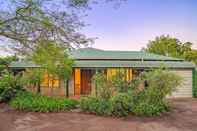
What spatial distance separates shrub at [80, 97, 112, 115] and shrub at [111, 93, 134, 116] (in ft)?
0.86

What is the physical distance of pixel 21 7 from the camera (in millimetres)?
11383

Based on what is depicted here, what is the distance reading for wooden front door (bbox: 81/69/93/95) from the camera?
22609mm

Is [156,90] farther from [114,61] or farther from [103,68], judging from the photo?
[114,61]

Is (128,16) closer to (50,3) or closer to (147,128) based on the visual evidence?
(50,3)

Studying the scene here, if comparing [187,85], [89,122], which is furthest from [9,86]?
[187,85]

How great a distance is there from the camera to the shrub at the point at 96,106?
12950 mm

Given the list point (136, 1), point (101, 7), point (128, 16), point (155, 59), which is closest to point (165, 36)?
point (155, 59)

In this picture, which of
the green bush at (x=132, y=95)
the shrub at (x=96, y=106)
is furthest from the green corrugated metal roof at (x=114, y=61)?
the shrub at (x=96, y=106)

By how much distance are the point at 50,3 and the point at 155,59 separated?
45.0 ft

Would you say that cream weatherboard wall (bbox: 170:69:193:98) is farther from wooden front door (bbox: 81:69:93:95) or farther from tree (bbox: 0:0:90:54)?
tree (bbox: 0:0:90:54)

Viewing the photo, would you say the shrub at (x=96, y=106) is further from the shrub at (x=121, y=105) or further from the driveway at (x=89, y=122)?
the driveway at (x=89, y=122)

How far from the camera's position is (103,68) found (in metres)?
20.8

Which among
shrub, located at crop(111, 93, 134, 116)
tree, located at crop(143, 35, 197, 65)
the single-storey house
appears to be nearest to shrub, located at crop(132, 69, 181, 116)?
shrub, located at crop(111, 93, 134, 116)

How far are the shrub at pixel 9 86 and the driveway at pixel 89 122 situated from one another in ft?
8.86
